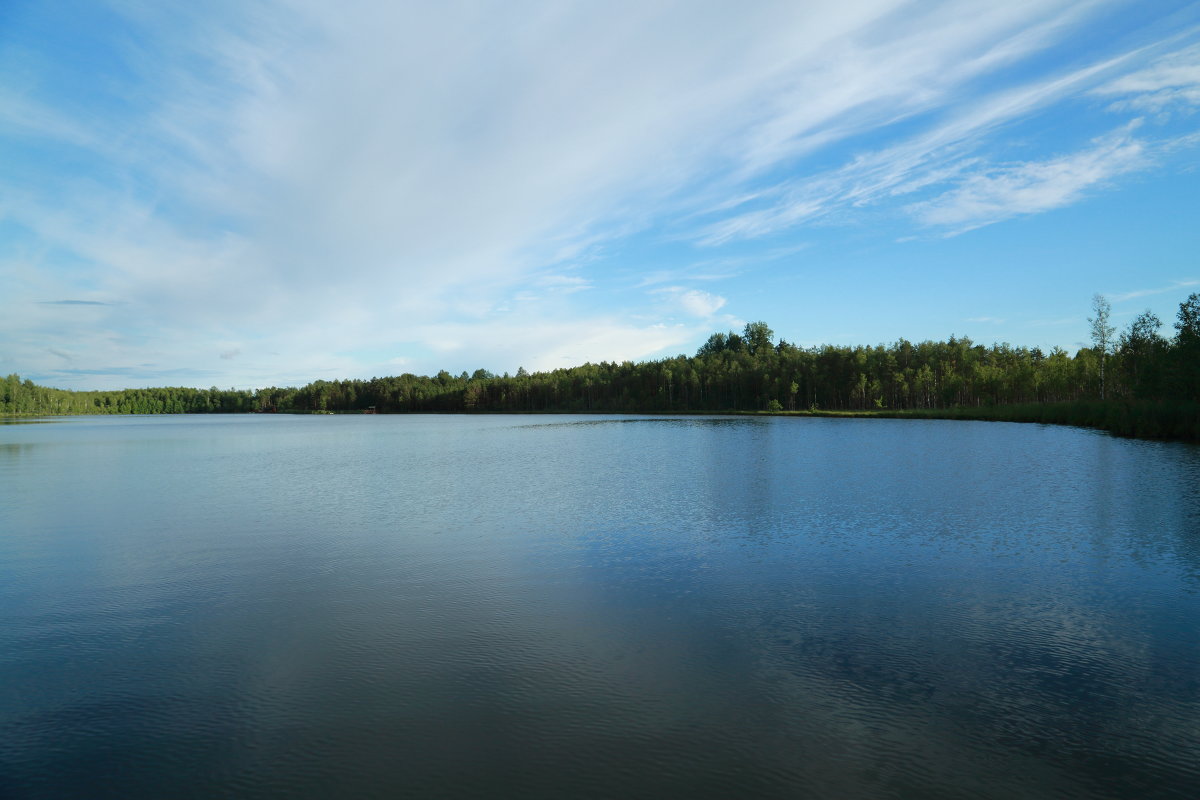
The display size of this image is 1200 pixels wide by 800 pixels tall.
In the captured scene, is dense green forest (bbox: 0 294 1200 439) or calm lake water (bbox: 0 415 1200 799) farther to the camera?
dense green forest (bbox: 0 294 1200 439)

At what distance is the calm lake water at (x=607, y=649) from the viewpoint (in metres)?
5.97

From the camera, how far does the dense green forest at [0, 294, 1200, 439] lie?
5381 centimetres

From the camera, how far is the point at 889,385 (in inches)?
4545

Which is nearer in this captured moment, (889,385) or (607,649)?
(607,649)

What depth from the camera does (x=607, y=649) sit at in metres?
8.71

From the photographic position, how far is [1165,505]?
18.9 metres

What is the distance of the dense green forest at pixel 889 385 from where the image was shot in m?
53.8

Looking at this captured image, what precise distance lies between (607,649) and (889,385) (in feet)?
391

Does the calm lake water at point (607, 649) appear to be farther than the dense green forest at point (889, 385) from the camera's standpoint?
No

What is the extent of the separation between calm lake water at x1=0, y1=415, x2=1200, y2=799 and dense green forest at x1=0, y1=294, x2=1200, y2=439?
44.5 meters

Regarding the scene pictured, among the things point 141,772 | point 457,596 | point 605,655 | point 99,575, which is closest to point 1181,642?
point 605,655

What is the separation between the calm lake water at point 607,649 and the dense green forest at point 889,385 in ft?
146

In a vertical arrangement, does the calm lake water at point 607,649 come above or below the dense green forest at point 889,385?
below

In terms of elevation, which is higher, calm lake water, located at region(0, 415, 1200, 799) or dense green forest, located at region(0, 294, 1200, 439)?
dense green forest, located at region(0, 294, 1200, 439)
